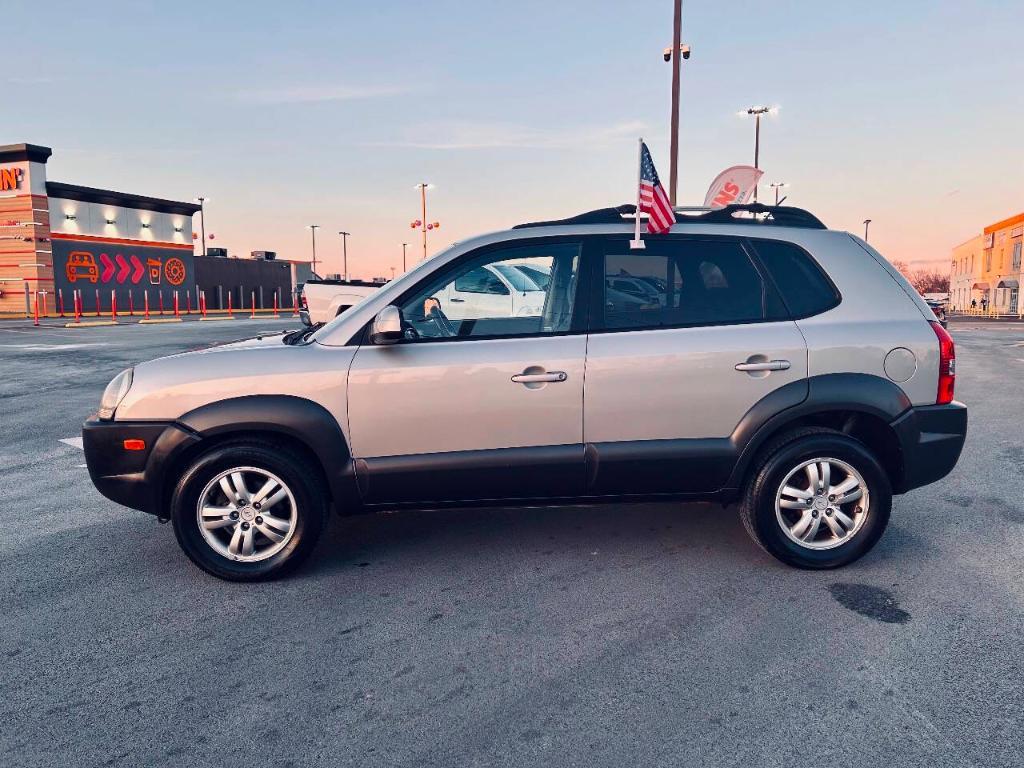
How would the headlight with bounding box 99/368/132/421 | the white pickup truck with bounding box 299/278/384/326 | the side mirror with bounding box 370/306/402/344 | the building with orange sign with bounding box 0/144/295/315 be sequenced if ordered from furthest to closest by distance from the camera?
the building with orange sign with bounding box 0/144/295/315
the white pickup truck with bounding box 299/278/384/326
the headlight with bounding box 99/368/132/421
the side mirror with bounding box 370/306/402/344

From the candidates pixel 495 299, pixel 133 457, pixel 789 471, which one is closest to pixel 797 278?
pixel 789 471

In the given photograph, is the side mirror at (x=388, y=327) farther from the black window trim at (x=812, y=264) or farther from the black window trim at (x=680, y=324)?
the black window trim at (x=812, y=264)

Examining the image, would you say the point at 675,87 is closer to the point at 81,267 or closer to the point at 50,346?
the point at 50,346

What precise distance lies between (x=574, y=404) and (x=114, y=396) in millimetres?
2398

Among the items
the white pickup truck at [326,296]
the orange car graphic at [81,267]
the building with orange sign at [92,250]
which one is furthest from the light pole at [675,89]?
the orange car graphic at [81,267]

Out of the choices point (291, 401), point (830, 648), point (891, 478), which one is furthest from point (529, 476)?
point (891, 478)

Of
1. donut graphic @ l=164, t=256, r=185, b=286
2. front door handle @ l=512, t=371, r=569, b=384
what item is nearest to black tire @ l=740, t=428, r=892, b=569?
front door handle @ l=512, t=371, r=569, b=384

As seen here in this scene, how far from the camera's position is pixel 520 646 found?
324 cm

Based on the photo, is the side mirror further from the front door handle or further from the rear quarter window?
the rear quarter window

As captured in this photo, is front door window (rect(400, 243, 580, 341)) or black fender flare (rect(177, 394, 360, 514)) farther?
front door window (rect(400, 243, 580, 341))

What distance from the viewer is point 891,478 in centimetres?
421

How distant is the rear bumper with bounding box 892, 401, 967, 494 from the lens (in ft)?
13.3

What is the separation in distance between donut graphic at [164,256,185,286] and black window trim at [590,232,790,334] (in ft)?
156

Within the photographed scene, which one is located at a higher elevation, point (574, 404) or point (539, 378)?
point (539, 378)
